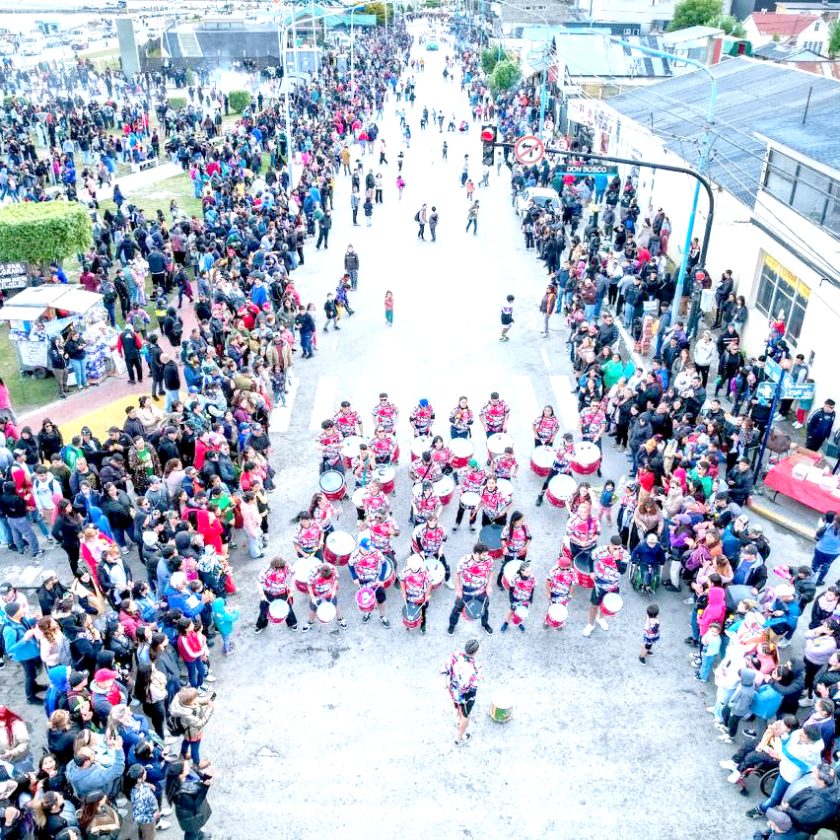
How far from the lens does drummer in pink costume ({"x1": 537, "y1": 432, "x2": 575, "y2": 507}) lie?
13.4 meters

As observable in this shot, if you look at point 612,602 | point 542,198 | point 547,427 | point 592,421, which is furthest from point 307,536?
point 542,198

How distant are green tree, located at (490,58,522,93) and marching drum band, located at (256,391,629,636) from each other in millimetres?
43255

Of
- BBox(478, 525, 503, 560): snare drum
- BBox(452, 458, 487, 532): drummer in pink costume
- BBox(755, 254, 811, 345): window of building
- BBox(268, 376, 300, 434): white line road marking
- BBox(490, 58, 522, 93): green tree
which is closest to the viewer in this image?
BBox(478, 525, 503, 560): snare drum

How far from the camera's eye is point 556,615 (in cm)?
1068

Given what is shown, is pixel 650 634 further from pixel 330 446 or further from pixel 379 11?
pixel 379 11

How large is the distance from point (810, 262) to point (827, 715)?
1096 centimetres

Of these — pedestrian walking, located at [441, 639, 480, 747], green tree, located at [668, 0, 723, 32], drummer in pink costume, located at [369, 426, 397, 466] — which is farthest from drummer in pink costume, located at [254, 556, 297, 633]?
green tree, located at [668, 0, 723, 32]

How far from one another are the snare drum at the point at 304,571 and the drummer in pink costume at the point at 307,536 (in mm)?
170

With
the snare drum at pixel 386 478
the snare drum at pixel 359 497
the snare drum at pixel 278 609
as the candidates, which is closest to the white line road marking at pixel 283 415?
the snare drum at pixel 386 478

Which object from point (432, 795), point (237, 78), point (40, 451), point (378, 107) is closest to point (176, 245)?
point (40, 451)

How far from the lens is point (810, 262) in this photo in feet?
52.8

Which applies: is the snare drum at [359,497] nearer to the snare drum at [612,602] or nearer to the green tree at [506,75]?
the snare drum at [612,602]

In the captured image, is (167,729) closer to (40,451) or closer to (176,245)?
(40,451)

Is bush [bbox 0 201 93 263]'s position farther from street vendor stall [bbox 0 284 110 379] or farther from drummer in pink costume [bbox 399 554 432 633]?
drummer in pink costume [bbox 399 554 432 633]
